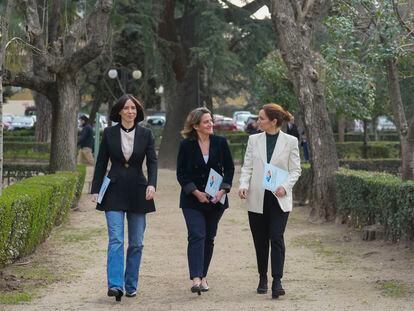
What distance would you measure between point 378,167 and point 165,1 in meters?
8.57

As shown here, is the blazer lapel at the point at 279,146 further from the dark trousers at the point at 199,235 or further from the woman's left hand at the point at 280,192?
the dark trousers at the point at 199,235

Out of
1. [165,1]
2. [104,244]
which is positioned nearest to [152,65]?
[165,1]

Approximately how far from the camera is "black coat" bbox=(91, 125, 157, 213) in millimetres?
7777

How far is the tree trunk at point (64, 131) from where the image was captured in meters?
17.1

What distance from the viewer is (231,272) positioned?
31.1ft

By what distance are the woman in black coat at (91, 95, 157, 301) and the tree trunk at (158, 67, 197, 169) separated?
824 inches

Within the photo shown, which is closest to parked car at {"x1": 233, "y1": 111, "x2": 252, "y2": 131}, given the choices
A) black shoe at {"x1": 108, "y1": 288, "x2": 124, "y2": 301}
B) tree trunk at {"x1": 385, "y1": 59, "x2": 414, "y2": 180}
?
tree trunk at {"x1": 385, "y1": 59, "x2": 414, "y2": 180}

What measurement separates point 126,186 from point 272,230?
1.33 m

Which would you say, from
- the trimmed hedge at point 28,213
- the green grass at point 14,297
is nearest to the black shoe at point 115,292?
the green grass at point 14,297

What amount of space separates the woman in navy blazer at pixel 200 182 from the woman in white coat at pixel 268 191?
220 millimetres

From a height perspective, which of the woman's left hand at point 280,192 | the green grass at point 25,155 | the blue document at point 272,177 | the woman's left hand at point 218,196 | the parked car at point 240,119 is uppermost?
the parked car at point 240,119

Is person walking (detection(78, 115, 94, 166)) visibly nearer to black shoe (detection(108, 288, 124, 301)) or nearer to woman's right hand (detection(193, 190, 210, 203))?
woman's right hand (detection(193, 190, 210, 203))

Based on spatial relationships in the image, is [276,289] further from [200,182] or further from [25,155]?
[25,155]

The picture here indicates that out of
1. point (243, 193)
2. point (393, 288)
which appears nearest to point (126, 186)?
point (243, 193)
